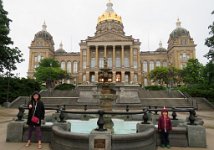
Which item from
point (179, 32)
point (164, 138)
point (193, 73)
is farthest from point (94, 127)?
point (179, 32)

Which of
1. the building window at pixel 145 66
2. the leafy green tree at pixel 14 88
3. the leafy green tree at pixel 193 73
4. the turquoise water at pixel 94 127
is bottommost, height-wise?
the turquoise water at pixel 94 127

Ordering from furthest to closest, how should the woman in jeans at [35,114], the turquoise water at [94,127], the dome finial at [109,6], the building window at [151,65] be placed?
the dome finial at [109,6]
the building window at [151,65]
the turquoise water at [94,127]
the woman in jeans at [35,114]

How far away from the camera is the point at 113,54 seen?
249ft

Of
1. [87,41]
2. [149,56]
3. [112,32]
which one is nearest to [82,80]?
[87,41]

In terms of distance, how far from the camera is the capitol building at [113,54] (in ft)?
248

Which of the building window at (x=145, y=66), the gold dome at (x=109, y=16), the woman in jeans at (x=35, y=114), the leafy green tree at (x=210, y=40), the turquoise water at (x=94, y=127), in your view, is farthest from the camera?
the gold dome at (x=109, y=16)

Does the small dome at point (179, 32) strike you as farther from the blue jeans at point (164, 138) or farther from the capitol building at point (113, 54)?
the blue jeans at point (164, 138)

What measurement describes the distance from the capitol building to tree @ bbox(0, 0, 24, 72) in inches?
1358

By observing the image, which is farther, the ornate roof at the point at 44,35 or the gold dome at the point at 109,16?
the ornate roof at the point at 44,35

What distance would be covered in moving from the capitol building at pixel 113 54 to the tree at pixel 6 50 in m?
34.5

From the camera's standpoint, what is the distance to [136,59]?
7888cm

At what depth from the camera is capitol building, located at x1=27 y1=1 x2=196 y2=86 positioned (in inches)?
2977

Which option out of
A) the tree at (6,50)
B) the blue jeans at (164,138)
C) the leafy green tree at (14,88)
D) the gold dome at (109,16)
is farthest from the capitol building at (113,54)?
the blue jeans at (164,138)

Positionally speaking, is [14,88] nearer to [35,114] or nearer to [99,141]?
[35,114]
